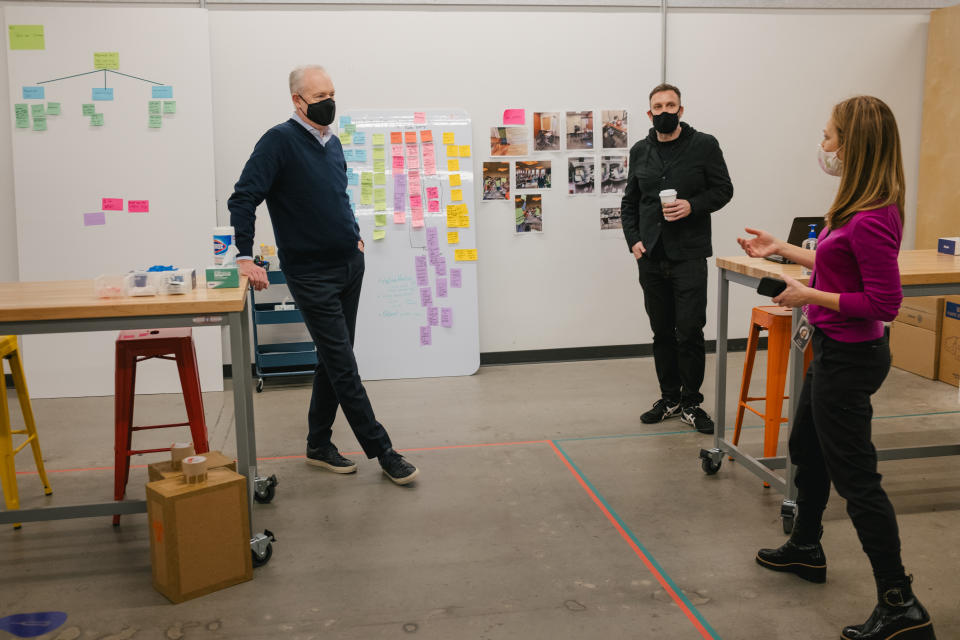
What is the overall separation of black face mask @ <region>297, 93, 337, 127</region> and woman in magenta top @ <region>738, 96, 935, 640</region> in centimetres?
190

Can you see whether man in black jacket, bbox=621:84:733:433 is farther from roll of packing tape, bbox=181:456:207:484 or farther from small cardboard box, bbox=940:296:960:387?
roll of packing tape, bbox=181:456:207:484

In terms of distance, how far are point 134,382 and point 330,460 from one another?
970 millimetres

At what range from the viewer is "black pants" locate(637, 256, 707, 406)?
4.29 meters

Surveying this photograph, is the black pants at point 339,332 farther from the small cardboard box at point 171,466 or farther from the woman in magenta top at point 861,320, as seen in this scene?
the woman in magenta top at point 861,320

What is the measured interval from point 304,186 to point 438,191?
7.52 feet

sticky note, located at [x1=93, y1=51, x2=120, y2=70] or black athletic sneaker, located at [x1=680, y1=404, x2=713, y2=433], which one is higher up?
sticky note, located at [x1=93, y1=51, x2=120, y2=70]

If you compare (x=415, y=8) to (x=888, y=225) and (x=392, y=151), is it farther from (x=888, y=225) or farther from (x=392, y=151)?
(x=888, y=225)

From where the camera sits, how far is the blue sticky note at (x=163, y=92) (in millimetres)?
5199

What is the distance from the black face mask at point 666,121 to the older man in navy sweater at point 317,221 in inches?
63.5

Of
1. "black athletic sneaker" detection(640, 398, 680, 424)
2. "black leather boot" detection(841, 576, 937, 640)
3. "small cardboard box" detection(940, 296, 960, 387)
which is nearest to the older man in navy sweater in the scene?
"black athletic sneaker" detection(640, 398, 680, 424)

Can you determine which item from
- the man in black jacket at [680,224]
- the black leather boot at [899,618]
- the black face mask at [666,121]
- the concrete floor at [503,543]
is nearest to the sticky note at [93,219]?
the concrete floor at [503,543]

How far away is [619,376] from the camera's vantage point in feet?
18.2

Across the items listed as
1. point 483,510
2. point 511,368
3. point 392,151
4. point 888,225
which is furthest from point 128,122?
point 888,225

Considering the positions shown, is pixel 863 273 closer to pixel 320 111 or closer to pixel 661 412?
pixel 320 111
